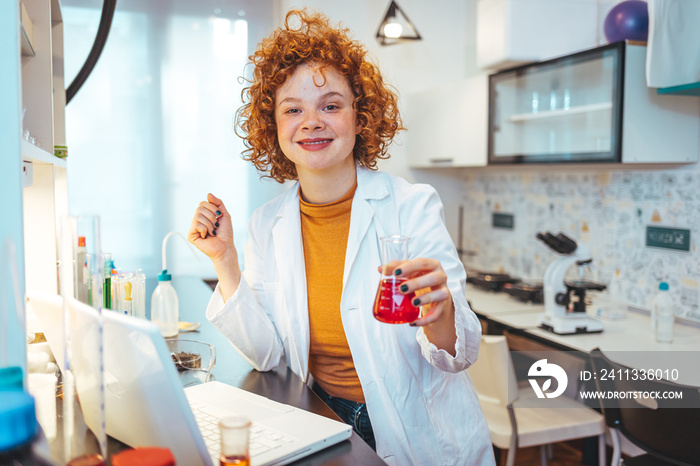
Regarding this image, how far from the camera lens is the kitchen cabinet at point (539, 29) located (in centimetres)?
289

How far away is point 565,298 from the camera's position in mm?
2455

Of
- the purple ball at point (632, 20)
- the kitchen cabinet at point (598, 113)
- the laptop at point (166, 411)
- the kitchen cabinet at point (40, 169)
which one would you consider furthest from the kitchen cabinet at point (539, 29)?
the laptop at point (166, 411)

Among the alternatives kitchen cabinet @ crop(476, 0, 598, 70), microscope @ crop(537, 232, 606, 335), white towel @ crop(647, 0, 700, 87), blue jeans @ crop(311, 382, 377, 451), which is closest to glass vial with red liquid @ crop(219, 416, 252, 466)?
blue jeans @ crop(311, 382, 377, 451)

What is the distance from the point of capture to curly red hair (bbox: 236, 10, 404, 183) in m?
1.46

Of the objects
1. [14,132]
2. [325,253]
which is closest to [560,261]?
[325,253]

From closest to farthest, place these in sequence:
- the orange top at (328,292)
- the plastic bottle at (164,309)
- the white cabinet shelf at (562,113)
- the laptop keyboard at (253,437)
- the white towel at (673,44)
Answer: the laptop keyboard at (253,437) → the orange top at (328,292) → the plastic bottle at (164,309) → the white towel at (673,44) → the white cabinet shelf at (562,113)

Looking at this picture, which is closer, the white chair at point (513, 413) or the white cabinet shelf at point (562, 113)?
the white chair at point (513, 413)

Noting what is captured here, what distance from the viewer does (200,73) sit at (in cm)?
364

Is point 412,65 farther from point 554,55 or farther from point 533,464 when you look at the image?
point 533,464

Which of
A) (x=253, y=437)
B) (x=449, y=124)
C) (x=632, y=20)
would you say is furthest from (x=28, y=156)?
(x=449, y=124)

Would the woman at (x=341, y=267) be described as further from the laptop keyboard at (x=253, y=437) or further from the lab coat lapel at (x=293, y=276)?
the laptop keyboard at (x=253, y=437)

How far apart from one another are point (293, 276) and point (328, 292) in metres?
0.10

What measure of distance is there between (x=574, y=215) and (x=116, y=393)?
2.85m

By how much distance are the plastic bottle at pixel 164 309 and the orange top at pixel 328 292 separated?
47 cm
